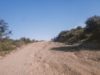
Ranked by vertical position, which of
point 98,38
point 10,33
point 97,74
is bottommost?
point 97,74

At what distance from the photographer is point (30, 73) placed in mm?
15977

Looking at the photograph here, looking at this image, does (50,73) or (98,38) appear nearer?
(50,73)

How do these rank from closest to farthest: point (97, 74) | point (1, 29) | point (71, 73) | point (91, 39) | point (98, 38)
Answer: point (97, 74)
point (71, 73)
point (98, 38)
point (91, 39)
point (1, 29)

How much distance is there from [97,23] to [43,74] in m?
26.1

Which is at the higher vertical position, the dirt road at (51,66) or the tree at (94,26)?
the tree at (94,26)

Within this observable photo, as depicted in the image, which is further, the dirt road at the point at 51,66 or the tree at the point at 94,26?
the tree at the point at 94,26

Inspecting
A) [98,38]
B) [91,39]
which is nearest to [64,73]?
[98,38]

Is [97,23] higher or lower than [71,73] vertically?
higher

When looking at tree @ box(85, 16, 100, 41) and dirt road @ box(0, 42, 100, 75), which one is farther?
tree @ box(85, 16, 100, 41)

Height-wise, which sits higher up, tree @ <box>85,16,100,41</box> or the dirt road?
tree @ <box>85,16,100,41</box>

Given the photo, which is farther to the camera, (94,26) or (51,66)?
(94,26)

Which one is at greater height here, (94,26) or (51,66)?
(94,26)

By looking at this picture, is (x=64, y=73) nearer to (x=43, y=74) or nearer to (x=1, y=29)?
(x=43, y=74)

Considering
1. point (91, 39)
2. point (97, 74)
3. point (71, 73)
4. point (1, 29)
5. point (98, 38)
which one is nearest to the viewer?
point (97, 74)
